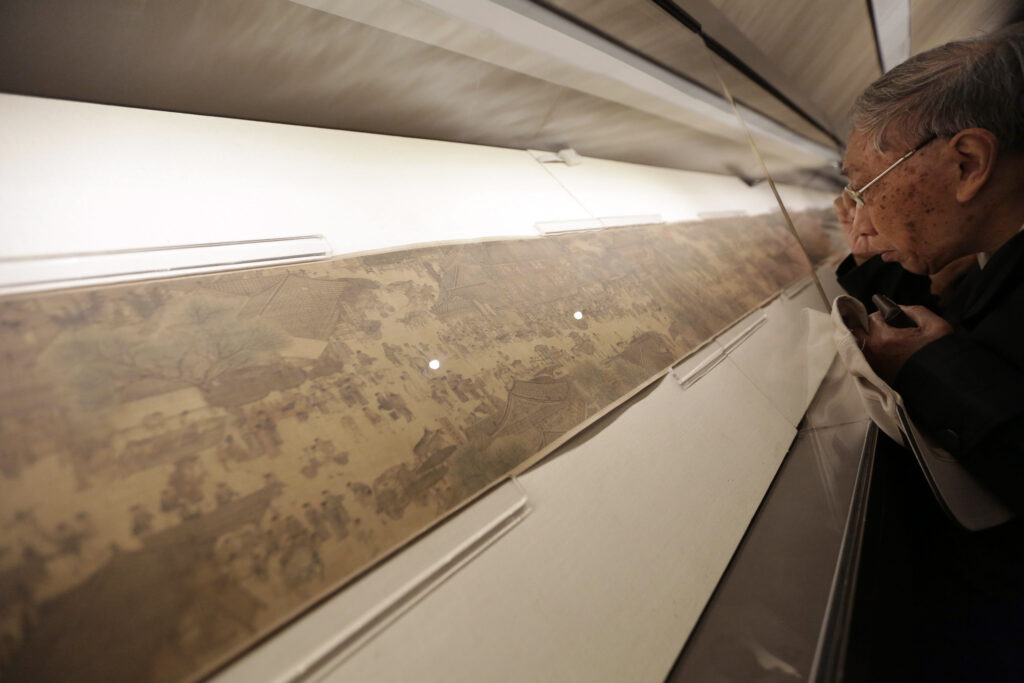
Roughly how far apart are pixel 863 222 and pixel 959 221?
271mm

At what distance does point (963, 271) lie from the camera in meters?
1.57

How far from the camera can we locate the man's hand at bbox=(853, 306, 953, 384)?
3.51 feet

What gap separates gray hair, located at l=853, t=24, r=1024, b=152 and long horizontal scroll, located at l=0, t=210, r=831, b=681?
3.88ft

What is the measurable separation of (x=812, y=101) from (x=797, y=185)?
1128 mm

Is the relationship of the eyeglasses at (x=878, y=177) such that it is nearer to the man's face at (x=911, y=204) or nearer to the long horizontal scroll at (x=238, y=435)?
the man's face at (x=911, y=204)

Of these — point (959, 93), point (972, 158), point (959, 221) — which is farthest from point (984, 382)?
point (959, 93)

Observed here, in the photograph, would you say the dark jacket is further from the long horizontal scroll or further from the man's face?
the long horizontal scroll

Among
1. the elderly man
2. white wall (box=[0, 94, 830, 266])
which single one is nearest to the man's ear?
the elderly man

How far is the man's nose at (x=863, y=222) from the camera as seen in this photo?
1.32 meters

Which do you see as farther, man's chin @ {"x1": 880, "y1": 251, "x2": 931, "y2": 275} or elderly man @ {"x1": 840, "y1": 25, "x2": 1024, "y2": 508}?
man's chin @ {"x1": 880, "y1": 251, "x2": 931, "y2": 275}

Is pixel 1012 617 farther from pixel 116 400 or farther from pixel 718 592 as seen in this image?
pixel 116 400

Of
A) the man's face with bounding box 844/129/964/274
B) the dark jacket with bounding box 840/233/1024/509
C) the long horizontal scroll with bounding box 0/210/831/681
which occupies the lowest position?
the dark jacket with bounding box 840/233/1024/509

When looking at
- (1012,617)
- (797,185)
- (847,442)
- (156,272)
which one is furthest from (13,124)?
(797,185)

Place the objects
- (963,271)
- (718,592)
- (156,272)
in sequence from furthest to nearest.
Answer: (963,271) → (718,592) → (156,272)
